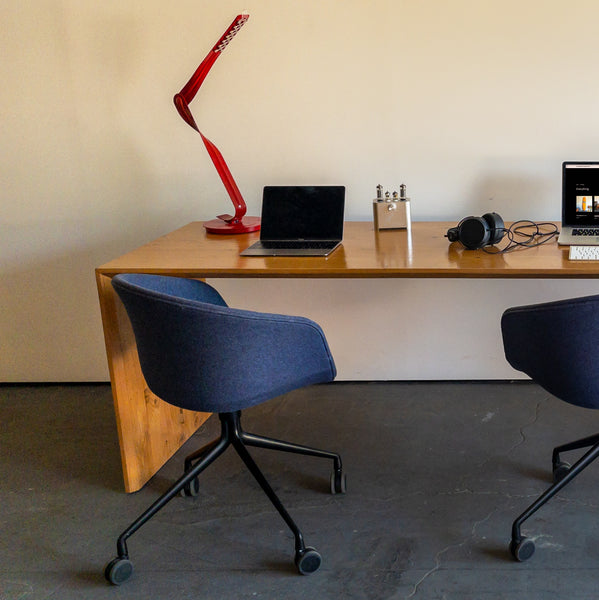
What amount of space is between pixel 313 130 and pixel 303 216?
52 cm

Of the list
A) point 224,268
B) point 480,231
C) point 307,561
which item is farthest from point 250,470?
point 480,231

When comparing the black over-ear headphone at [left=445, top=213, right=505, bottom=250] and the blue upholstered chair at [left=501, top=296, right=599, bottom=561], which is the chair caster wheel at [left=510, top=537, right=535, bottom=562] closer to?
the blue upholstered chair at [left=501, top=296, right=599, bottom=561]

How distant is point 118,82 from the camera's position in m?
2.83

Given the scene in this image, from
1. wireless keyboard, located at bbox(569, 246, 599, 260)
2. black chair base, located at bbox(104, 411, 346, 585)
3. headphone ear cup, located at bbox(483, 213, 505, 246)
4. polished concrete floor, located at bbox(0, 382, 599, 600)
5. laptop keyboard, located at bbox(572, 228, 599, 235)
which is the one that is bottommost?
polished concrete floor, located at bbox(0, 382, 599, 600)

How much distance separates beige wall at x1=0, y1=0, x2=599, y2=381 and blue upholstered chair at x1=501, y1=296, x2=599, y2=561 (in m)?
1.07

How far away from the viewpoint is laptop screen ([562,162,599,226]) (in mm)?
2377

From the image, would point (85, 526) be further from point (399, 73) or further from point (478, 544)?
point (399, 73)

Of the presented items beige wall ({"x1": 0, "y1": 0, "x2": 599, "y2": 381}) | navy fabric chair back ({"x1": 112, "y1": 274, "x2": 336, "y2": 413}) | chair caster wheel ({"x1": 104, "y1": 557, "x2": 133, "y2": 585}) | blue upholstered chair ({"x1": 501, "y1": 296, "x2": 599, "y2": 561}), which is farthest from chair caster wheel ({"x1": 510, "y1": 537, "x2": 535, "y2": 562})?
beige wall ({"x1": 0, "y1": 0, "x2": 599, "y2": 381})

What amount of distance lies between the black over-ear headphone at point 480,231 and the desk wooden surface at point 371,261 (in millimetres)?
31

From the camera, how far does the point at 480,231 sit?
220 cm

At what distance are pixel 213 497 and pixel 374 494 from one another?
1.67ft

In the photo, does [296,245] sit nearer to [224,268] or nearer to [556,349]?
[224,268]

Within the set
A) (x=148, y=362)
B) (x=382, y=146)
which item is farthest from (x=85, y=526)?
(x=382, y=146)

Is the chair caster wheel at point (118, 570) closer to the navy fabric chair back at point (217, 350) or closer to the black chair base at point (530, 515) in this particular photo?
the navy fabric chair back at point (217, 350)
